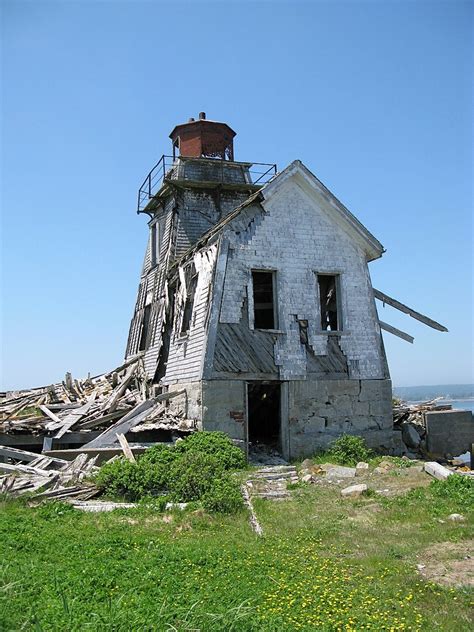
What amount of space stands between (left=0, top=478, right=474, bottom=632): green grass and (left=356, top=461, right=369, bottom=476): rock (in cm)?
391

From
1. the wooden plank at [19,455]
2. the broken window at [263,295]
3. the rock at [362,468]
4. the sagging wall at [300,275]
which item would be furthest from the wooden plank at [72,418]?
the rock at [362,468]

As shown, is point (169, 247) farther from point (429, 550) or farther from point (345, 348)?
point (429, 550)

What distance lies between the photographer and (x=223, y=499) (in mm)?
10109

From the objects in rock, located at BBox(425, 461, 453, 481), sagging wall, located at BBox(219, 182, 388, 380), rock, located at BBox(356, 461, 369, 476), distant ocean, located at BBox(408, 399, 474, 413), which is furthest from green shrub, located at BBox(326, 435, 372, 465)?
distant ocean, located at BBox(408, 399, 474, 413)

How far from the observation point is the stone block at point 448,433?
19.3 metres

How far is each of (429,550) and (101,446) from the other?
9980 mm

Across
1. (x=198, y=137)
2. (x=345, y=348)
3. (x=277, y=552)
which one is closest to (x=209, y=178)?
(x=198, y=137)

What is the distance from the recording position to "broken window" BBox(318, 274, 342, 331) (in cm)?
1923

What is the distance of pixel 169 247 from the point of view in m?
23.4

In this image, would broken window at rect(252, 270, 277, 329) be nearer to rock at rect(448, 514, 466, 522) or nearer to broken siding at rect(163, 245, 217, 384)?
broken siding at rect(163, 245, 217, 384)

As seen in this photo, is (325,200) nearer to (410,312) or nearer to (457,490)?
→ (410,312)

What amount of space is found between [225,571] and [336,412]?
452 inches

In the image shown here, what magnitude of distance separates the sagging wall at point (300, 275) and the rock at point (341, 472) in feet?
11.4

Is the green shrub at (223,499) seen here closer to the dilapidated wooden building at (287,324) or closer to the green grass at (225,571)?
the green grass at (225,571)
